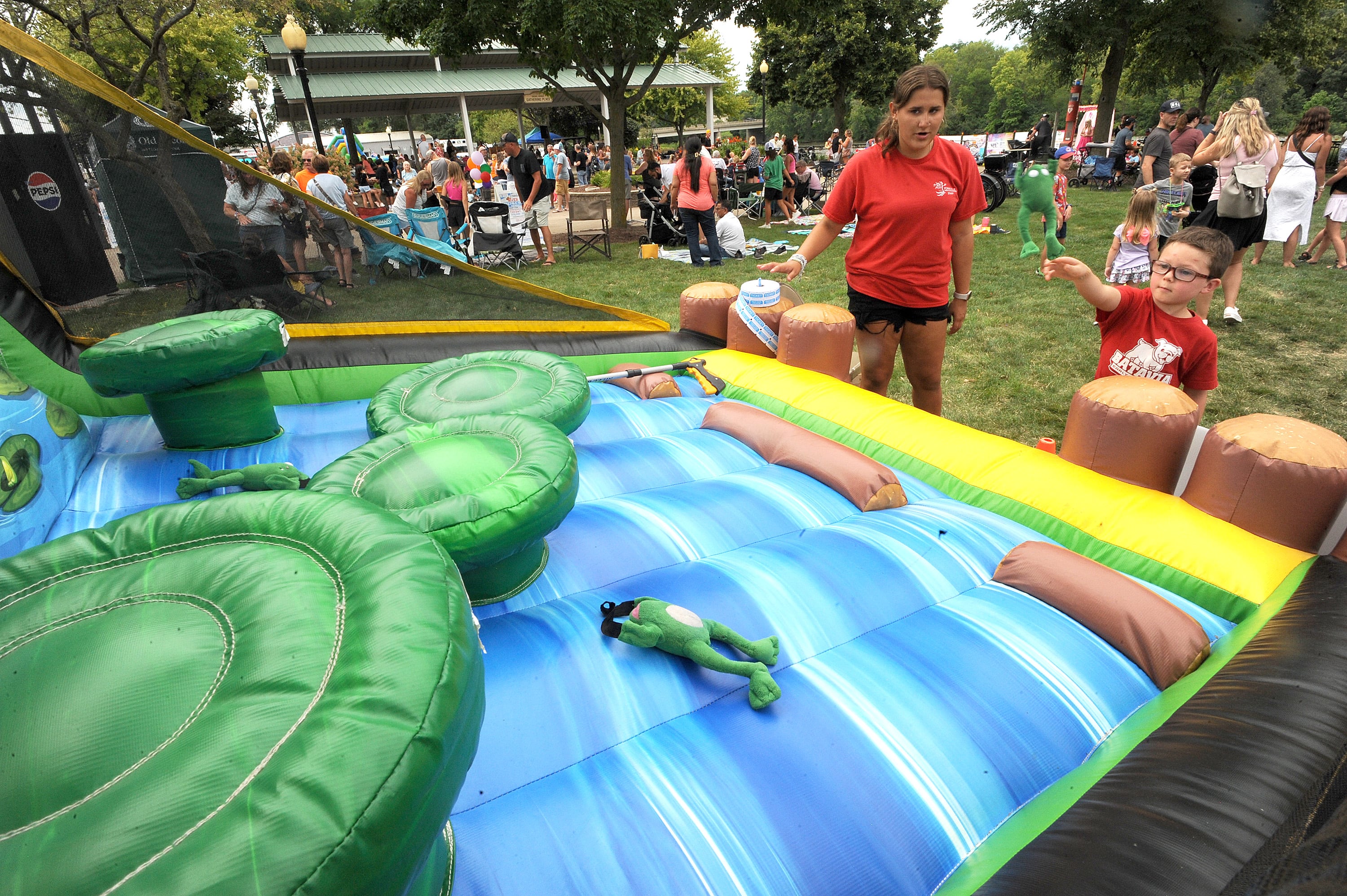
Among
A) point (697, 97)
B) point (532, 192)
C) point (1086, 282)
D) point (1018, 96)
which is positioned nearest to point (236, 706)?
point (1086, 282)

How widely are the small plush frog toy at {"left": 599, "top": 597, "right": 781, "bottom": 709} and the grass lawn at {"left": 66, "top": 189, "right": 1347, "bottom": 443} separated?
2.53m

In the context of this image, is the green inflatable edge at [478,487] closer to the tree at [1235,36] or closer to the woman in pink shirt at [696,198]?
the woman in pink shirt at [696,198]

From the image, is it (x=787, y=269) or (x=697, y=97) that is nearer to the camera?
(x=787, y=269)

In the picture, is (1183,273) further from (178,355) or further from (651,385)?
(178,355)

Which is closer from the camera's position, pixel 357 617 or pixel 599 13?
pixel 357 617

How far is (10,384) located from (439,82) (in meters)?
23.6

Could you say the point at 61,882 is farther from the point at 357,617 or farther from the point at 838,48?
the point at 838,48

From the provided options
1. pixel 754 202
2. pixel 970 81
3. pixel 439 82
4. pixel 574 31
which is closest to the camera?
pixel 574 31

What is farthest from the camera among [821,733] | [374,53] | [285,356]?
[374,53]

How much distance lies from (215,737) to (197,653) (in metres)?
0.18

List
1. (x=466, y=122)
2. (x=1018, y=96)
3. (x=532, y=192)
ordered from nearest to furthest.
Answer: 1. (x=532, y=192)
2. (x=466, y=122)
3. (x=1018, y=96)

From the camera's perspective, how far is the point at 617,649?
167 cm

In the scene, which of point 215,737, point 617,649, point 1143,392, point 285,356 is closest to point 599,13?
point 285,356

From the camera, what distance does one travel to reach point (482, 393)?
248 cm
